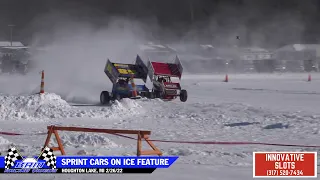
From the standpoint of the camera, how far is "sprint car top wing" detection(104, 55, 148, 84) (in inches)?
722

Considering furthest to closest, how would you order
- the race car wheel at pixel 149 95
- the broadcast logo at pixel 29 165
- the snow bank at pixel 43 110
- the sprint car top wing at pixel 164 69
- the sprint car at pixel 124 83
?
the sprint car top wing at pixel 164 69, the race car wheel at pixel 149 95, the sprint car at pixel 124 83, the snow bank at pixel 43 110, the broadcast logo at pixel 29 165

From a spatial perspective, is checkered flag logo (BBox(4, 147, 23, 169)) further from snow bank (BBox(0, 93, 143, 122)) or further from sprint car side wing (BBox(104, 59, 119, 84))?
sprint car side wing (BBox(104, 59, 119, 84))

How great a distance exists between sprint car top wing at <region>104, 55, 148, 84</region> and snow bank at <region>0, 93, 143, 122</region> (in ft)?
10.1

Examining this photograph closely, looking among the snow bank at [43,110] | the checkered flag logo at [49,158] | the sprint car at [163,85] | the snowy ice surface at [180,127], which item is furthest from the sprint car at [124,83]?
the checkered flag logo at [49,158]

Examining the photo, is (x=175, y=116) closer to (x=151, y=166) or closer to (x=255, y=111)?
(x=255, y=111)

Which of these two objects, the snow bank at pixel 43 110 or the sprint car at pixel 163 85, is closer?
the snow bank at pixel 43 110

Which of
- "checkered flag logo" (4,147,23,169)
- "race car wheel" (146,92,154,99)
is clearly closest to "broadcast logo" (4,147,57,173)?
"checkered flag logo" (4,147,23,169)

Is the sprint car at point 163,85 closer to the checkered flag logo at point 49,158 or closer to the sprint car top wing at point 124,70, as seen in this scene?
the sprint car top wing at point 124,70

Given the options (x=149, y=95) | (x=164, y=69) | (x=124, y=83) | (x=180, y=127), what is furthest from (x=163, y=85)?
(x=180, y=127)

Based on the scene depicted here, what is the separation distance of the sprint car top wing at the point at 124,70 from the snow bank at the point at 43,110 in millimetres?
3070

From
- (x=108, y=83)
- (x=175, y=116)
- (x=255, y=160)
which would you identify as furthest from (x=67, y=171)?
(x=108, y=83)

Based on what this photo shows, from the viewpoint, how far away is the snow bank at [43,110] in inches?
539

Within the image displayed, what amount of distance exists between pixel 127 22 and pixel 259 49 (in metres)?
17.1

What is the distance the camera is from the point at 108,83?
86.4ft
